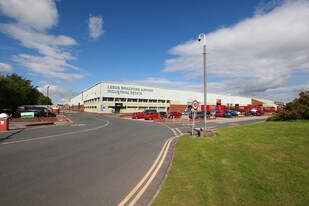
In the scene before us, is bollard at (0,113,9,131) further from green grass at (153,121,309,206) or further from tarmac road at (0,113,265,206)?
green grass at (153,121,309,206)

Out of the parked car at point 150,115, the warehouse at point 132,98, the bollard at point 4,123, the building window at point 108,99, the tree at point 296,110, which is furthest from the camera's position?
the building window at point 108,99

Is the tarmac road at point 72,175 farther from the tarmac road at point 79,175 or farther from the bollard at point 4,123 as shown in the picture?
the bollard at point 4,123

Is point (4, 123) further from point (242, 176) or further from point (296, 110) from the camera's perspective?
point (296, 110)

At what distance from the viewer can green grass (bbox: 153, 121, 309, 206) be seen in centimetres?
511

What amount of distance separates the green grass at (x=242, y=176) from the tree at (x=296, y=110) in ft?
37.7

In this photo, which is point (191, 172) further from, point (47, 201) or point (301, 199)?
point (47, 201)

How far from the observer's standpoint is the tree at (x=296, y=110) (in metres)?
19.9

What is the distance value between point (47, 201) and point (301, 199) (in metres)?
5.42

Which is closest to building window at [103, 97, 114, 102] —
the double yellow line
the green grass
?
the green grass

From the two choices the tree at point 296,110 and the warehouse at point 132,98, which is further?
the warehouse at point 132,98

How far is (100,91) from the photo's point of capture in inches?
2699

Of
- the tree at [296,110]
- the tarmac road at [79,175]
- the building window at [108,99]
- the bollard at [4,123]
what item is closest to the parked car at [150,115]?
the tree at [296,110]

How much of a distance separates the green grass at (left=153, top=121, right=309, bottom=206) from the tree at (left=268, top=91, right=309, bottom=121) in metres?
11.5

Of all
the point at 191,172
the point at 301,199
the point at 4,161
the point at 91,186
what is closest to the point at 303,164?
the point at 301,199
